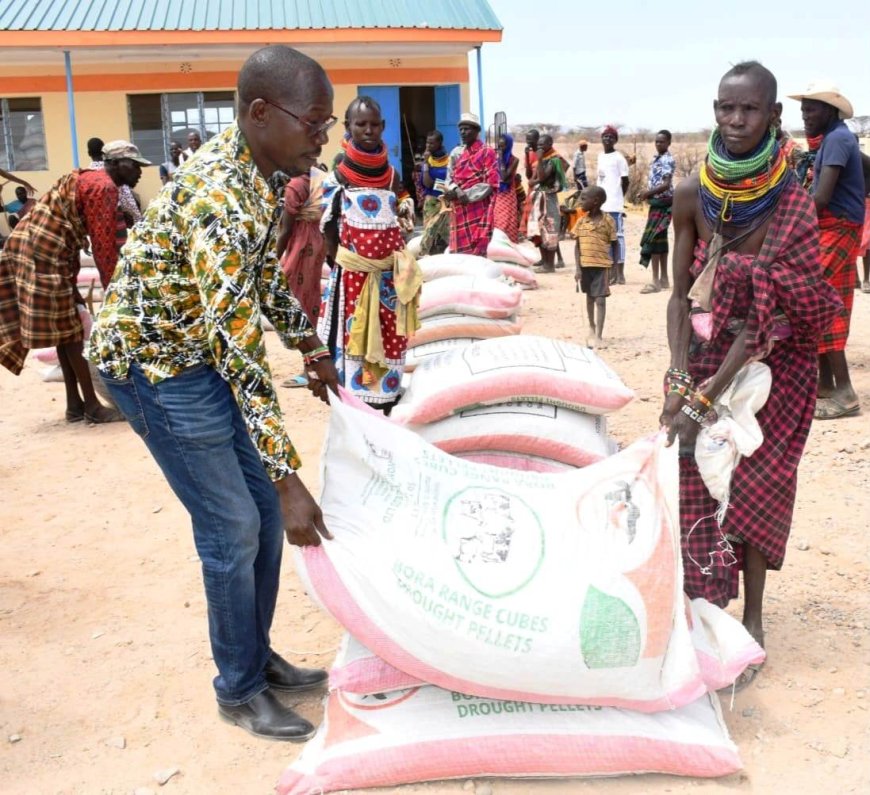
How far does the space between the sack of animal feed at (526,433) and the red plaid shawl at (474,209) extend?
15.2ft

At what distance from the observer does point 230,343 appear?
1971 mm

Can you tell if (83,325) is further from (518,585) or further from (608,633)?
(608,633)

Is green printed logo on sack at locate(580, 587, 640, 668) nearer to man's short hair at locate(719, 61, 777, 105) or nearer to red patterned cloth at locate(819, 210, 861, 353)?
man's short hair at locate(719, 61, 777, 105)

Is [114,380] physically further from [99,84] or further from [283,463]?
[99,84]

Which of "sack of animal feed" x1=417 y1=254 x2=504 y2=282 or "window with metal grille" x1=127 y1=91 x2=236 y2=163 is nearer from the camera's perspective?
"sack of animal feed" x1=417 y1=254 x2=504 y2=282

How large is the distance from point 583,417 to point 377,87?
11303mm

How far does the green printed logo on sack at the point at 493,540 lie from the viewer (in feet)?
7.32

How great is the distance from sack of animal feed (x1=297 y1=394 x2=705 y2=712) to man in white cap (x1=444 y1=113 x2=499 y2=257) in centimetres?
561

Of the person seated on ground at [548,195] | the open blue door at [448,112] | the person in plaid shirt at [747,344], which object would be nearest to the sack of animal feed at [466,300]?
the person in plaid shirt at [747,344]

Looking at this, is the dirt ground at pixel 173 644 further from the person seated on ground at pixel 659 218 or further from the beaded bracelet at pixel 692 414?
the person seated on ground at pixel 659 218

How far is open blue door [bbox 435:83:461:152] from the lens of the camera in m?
14.1

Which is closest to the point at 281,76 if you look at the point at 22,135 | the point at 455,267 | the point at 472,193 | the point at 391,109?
the point at 455,267

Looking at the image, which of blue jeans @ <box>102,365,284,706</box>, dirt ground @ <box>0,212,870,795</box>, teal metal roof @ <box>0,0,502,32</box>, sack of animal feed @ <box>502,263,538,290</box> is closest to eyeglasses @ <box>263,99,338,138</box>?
blue jeans @ <box>102,365,284,706</box>

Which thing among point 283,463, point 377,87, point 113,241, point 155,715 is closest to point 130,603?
point 155,715
